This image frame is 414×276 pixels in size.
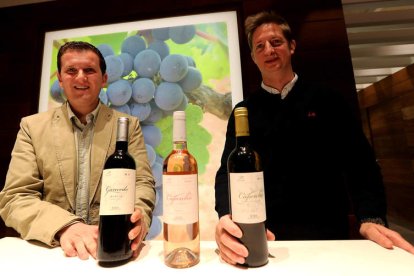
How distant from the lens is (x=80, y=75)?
39.7 inches

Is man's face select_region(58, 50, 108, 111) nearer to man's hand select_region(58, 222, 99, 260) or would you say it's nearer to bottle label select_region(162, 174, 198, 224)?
man's hand select_region(58, 222, 99, 260)

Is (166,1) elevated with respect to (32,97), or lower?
elevated

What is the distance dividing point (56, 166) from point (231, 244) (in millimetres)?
827

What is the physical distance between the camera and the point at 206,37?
5.43 feet

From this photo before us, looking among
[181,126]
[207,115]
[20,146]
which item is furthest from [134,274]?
[207,115]

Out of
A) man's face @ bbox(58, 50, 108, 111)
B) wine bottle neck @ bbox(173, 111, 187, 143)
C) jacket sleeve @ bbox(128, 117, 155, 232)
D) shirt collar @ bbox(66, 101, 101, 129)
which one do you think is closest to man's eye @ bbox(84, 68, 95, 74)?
man's face @ bbox(58, 50, 108, 111)

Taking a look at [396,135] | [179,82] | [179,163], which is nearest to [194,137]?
[179,82]

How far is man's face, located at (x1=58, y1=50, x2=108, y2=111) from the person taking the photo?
1011 millimetres

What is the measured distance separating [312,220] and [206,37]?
130 centimetres

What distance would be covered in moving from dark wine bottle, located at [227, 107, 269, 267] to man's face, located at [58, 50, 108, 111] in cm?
80

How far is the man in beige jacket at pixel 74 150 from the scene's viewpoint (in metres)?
0.91

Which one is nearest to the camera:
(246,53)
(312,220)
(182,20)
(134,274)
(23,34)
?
(134,274)

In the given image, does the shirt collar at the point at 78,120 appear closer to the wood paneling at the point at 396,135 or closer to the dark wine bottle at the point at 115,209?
the dark wine bottle at the point at 115,209

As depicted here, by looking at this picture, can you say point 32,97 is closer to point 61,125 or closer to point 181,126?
point 61,125
